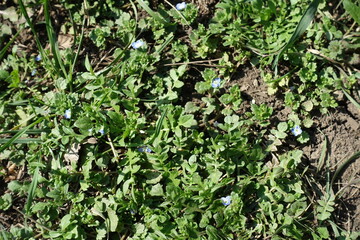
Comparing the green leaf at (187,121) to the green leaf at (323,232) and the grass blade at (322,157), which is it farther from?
the green leaf at (323,232)

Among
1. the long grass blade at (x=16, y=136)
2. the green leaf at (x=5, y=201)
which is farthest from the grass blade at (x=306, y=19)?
the green leaf at (x=5, y=201)

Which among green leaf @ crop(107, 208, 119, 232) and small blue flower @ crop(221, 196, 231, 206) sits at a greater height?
green leaf @ crop(107, 208, 119, 232)

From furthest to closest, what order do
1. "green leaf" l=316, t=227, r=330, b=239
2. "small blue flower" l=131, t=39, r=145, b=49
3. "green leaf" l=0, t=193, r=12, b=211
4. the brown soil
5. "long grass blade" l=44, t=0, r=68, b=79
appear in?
1. "small blue flower" l=131, t=39, r=145, b=49
2. "long grass blade" l=44, t=0, r=68, b=79
3. "green leaf" l=0, t=193, r=12, b=211
4. the brown soil
5. "green leaf" l=316, t=227, r=330, b=239

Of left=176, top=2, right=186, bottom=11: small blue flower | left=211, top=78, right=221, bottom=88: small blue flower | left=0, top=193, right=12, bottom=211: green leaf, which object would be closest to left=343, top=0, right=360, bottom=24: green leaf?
left=211, top=78, right=221, bottom=88: small blue flower

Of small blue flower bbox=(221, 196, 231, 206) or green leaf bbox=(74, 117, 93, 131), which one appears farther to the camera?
green leaf bbox=(74, 117, 93, 131)

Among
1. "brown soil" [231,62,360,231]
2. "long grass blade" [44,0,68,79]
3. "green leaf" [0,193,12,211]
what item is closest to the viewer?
"brown soil" [231,62,360,231]

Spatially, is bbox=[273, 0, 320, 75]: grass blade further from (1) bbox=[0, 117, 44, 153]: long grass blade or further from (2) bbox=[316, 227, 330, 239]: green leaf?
(1) bbox=[0, 117, 44, 153]: long grass blade

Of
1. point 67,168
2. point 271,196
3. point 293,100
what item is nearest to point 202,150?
point 271,196

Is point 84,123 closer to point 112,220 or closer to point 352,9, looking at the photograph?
point 112,220
